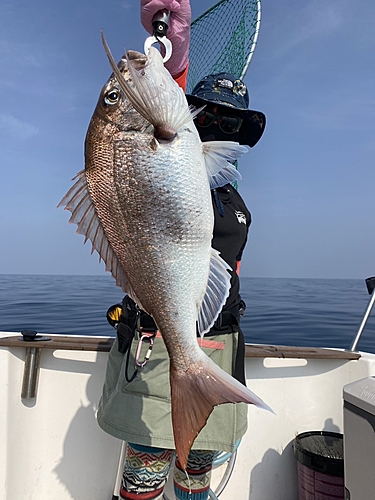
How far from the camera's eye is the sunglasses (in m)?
2.27

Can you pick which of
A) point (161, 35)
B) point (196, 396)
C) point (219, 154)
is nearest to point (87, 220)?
point (219, 154)

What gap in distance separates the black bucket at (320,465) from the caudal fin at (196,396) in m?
1.83

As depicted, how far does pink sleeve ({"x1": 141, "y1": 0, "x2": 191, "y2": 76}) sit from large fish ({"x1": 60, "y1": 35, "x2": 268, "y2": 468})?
79cm

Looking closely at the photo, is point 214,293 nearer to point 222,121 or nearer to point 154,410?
point 154,410

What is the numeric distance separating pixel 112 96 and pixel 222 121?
1.05 m

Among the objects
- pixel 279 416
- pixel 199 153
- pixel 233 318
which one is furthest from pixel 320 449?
pixel 199 153

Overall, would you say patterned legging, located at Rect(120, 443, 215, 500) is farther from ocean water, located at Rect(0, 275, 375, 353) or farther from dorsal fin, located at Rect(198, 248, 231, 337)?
ocean water, located at Rect(0, 275, 375, 353)

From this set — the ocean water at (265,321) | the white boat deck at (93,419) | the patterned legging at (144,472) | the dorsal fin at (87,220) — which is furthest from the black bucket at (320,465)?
the ocean water at (265,321)

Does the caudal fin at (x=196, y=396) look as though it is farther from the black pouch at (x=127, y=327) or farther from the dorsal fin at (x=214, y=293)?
the black pouch at (x=127, y=327)

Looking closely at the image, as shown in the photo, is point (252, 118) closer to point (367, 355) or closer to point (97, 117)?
point (97, 117)

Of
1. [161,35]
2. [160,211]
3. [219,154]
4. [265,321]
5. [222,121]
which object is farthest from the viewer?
[265,321]

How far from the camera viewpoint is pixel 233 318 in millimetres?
2168

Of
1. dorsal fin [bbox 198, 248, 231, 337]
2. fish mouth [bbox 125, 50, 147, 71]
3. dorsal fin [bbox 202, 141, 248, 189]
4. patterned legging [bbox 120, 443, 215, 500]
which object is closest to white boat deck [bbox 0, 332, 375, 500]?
patterned legging [bbox 120, 443, 215, 500]

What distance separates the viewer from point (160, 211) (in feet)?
4.37
